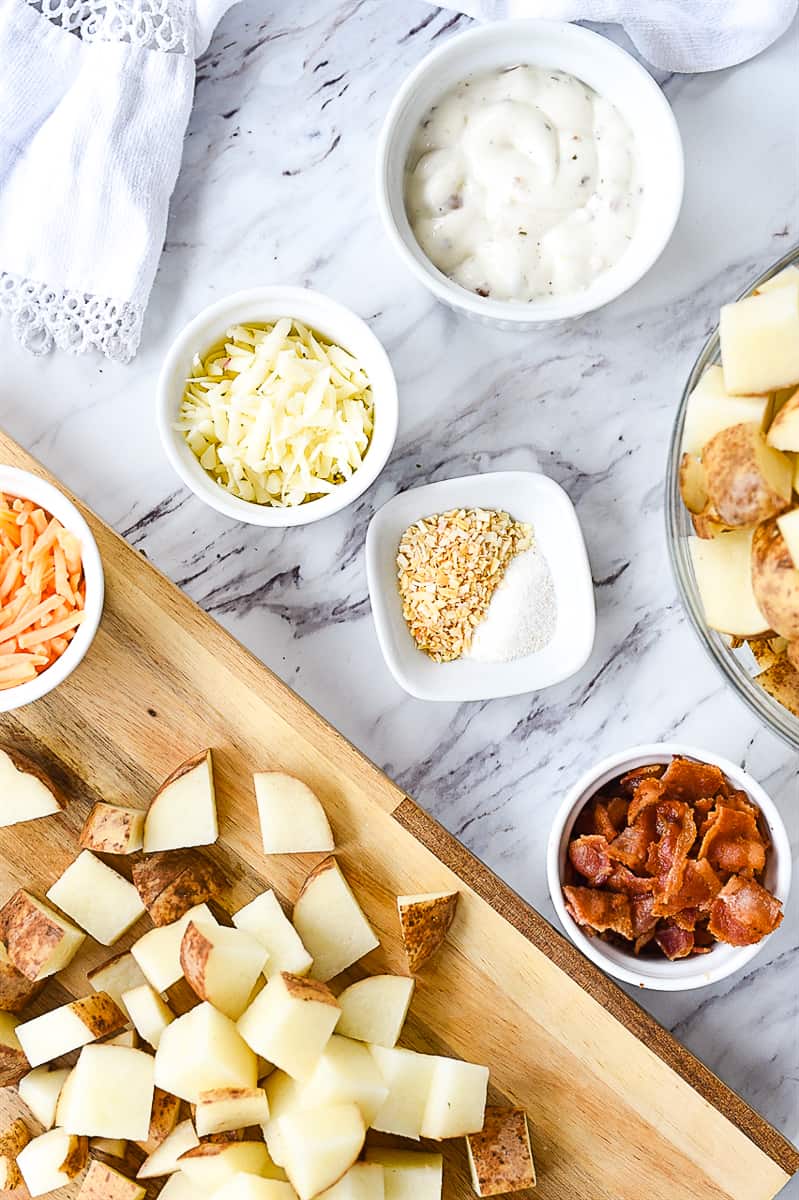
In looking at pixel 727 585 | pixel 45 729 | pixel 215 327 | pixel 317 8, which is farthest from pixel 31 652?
pixel 317 8

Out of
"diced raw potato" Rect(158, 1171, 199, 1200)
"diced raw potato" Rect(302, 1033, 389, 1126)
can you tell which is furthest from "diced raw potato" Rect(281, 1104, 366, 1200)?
"diced raw potato" Rect(158, 1171, 199, 1200)

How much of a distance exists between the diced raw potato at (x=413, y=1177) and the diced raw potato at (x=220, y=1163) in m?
0.15

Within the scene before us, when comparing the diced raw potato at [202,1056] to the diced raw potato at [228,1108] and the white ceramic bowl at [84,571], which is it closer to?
the diced raw potato at [228,1108]

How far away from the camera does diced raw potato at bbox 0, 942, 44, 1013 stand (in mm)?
1544

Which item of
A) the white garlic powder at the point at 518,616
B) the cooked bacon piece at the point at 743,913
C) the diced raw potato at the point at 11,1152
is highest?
the white garlic powder at the point at 518,616

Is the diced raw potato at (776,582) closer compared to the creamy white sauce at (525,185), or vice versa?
the diced raw potato at (776,582)

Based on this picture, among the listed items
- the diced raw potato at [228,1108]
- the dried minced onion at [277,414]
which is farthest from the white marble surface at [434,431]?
the diced raw potato at [228,1108]

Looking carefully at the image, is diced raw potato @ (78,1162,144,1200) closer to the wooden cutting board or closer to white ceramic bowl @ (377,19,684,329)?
the wooden cutting board

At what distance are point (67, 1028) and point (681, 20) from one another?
1.62 metres

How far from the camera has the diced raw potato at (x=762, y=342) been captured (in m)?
1.12

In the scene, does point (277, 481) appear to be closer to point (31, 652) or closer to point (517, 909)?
point (31, 652)

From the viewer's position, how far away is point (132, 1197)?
58.9 inches

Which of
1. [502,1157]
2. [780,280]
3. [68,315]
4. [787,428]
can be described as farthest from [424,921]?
[68,315]

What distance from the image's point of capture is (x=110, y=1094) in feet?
4.99
